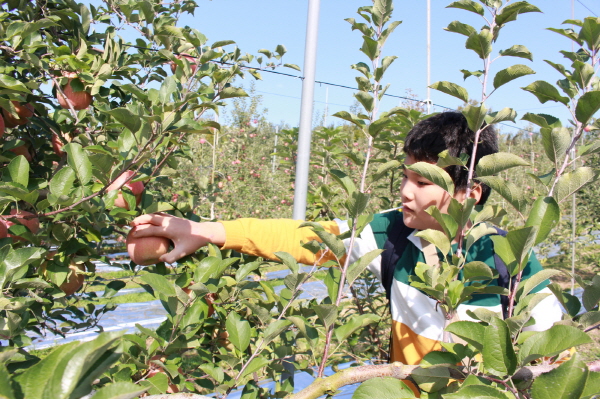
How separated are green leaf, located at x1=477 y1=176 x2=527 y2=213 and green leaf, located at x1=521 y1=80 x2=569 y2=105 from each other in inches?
6.4

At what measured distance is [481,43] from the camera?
27.6 inches

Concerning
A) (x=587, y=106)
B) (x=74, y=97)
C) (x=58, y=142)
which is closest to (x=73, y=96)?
(x=74, y=97)

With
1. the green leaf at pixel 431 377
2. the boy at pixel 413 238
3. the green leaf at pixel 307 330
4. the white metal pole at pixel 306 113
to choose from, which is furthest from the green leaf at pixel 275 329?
the white metal pole at pixel 306 113

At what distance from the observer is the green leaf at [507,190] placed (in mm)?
637

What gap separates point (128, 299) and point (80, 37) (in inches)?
140

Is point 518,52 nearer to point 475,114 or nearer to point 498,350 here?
point 475,114

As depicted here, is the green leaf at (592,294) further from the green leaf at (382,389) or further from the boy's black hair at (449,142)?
the boy's black hair at (449,142)

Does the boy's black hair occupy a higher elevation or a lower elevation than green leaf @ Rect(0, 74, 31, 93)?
lower

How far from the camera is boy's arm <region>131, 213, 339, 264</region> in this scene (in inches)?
39.8

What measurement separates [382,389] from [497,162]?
37 cm

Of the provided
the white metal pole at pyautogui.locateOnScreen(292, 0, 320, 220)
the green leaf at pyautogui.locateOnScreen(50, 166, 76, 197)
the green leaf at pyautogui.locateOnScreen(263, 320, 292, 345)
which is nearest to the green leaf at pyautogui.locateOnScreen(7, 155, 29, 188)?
the green leaf at pyautogui.locateOnScreen(50, 166, 76, 197)

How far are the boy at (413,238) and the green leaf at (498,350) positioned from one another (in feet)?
1.66

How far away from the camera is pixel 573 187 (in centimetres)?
61

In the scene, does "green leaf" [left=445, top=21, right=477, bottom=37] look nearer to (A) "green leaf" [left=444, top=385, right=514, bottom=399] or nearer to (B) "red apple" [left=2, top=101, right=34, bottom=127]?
(A) "green leaf" [left=444, top=385, right=514, bottom=399]
